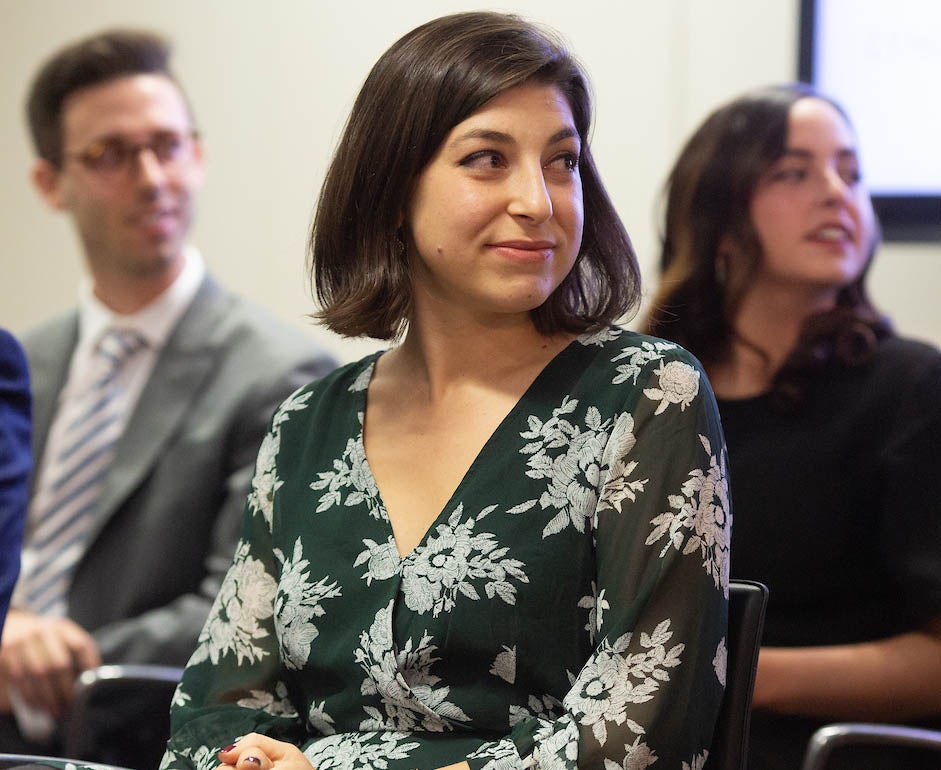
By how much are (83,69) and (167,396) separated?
89cm

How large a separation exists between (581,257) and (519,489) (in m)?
0.37

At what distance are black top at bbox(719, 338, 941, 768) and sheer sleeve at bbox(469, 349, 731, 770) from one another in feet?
2.43

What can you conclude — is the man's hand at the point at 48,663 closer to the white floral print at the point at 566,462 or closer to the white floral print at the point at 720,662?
the white floral print at the point at 566,462

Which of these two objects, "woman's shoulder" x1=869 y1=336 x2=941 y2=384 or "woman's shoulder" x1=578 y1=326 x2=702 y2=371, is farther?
"woman's shoulder" x1=869 y1=336 x2=941 y2=384

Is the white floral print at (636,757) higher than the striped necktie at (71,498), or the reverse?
the white floral print at (636,757)

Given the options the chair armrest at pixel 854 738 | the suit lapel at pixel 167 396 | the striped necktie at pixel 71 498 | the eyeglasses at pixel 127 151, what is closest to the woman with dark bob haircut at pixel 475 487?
the chair armrest at pixel 854 738

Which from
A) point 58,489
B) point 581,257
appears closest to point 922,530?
point 581,257

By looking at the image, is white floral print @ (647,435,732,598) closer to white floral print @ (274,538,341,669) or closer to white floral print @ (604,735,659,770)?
white floral print @ (604,735,659,770)

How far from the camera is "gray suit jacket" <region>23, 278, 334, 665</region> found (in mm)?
2621

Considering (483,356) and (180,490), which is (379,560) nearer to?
(483,356)

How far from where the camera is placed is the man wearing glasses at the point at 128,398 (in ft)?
8.50

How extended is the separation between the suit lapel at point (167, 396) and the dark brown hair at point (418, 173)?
1.09 metres

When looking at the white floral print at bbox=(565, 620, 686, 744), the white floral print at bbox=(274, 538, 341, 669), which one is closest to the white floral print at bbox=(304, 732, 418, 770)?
the white floral print at bbox=(274, 538, 341, 669)

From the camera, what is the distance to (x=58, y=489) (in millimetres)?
2818
